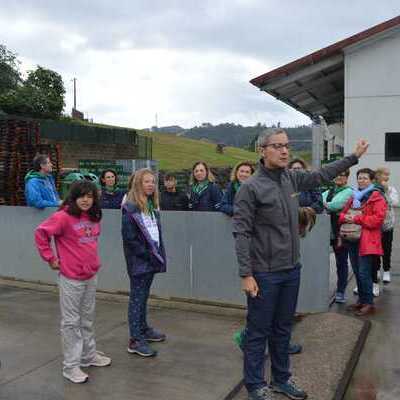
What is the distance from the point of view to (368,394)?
13.3 ft

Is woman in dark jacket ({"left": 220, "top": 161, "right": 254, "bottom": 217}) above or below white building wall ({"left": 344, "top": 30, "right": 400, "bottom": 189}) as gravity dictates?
below

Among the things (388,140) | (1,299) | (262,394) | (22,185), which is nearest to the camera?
(262,394)

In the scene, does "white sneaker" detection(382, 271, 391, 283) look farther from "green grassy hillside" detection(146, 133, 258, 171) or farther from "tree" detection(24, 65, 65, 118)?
"green grassy hillside" detection(146, 133, 258, 171)

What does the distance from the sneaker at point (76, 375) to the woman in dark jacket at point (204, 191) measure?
2.74 metres

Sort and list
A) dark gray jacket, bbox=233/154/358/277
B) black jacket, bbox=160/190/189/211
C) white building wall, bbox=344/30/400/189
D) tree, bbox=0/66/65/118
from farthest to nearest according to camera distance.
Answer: tree, bbox=0/66/65/118
white building wall, bbox=344/30/400/189
black jacket, bbox=160/190/189/211
dark gray jacket, bbox=233/154/358/277

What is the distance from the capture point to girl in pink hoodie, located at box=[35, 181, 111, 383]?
423 cm

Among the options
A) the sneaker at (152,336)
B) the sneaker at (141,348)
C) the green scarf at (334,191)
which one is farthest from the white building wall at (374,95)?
the sneaker at (141,348)

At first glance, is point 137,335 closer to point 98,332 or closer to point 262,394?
point 98,332

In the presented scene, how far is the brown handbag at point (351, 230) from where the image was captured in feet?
19.5

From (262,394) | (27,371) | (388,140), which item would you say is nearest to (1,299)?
(27,371)

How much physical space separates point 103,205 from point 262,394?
157 inches

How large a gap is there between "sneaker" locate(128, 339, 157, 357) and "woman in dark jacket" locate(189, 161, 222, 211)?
211cm

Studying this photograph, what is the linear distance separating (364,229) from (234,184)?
149 centimetres

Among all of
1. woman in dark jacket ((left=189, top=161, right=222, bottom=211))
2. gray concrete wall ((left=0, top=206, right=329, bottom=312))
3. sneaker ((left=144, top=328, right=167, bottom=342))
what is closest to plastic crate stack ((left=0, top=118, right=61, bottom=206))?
gray concrete wall ((left=0, top=206, right=329, bottom=312))
